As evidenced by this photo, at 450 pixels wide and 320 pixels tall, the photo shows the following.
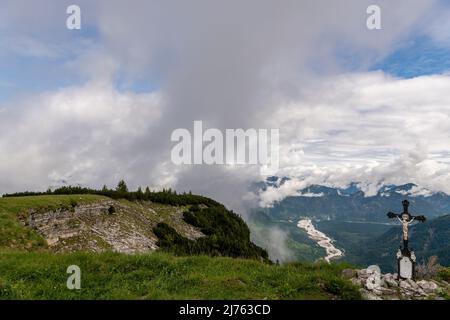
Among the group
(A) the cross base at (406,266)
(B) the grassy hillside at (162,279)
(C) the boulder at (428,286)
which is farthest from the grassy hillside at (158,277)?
(C) the boulder at (428,286)

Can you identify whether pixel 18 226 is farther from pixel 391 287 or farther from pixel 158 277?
pixel 391 287

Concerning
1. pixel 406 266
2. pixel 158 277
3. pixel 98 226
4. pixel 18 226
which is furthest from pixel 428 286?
pixel 98 226

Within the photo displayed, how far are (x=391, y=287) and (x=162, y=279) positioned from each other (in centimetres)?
1096

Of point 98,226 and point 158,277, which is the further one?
point 98,226

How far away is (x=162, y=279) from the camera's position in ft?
54.1

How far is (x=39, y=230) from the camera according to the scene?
33.0 metres

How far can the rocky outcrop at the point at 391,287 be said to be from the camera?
15.9 metres

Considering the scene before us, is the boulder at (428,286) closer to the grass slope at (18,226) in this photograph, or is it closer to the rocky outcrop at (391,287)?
the rocky outcrop at (391,287)

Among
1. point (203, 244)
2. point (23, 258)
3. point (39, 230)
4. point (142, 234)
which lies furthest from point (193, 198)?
point (23, 258)

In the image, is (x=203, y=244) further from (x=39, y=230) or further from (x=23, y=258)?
(x=23, y=258)

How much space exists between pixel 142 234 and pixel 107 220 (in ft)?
14.9

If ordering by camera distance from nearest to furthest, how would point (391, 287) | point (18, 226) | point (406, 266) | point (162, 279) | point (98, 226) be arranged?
point (162, 279) → point (391, 287) → point (406, 266) → point (18, 226) → point (98, 226)

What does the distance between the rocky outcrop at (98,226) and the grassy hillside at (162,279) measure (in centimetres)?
1380

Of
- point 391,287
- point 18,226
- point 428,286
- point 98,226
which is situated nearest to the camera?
point 428,286
